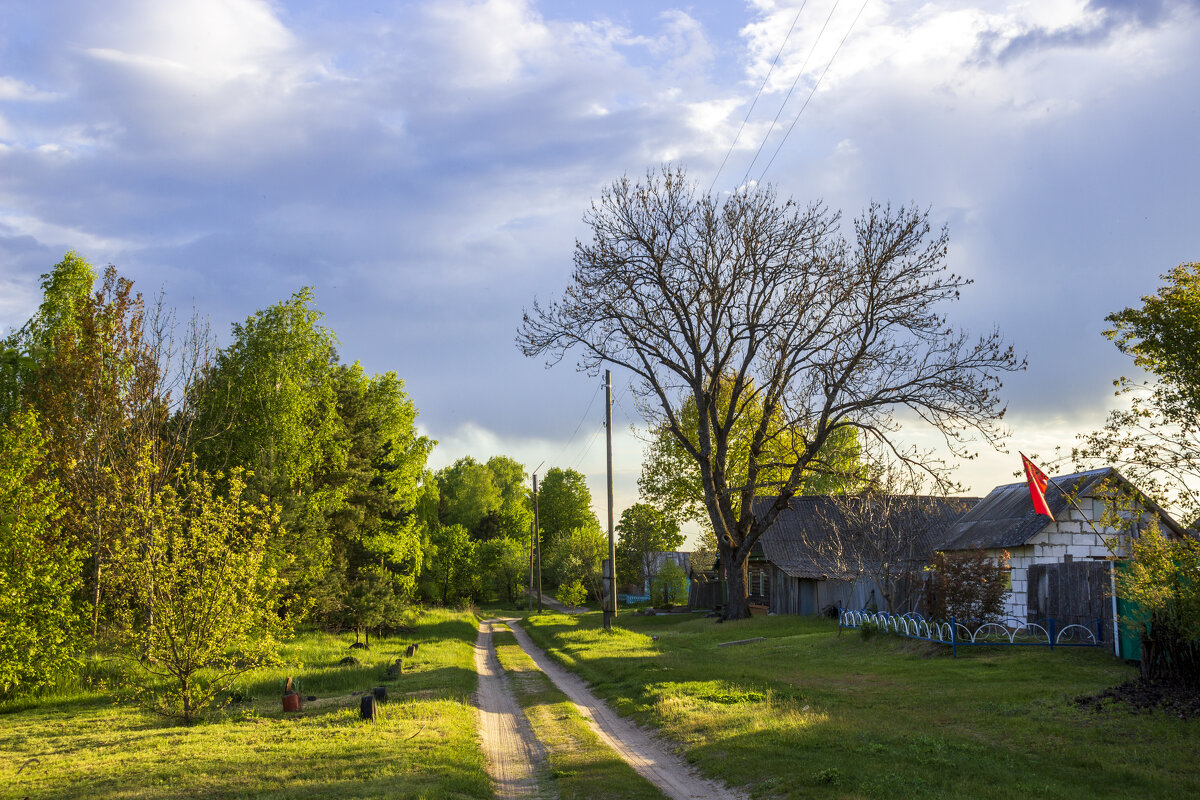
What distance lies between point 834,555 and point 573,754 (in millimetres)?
23380

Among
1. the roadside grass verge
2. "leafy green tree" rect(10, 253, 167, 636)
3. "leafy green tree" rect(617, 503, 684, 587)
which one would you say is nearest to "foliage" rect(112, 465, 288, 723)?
the roadside grass verge

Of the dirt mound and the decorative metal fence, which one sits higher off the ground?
the dirt mound

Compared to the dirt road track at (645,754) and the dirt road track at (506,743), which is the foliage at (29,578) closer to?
the dirt road track at (506,743)

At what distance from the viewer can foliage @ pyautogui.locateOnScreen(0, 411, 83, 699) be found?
50.6ft

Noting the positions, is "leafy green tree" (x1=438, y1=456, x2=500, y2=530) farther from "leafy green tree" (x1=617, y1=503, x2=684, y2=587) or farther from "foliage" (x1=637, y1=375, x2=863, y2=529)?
"foliage" (x1=637, y1=375, x2=863, y2=529)

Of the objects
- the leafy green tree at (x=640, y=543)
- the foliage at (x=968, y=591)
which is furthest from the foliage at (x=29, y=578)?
the leafy green tree at (x=640, y=543)

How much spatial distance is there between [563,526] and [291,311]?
6016 centimetres

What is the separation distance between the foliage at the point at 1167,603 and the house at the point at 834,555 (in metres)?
11.2

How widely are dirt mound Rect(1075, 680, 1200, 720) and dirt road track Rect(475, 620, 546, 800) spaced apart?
8.15 meters

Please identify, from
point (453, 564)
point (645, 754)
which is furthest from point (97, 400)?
point (453, 564)

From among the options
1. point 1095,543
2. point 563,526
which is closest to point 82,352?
point 1095,543

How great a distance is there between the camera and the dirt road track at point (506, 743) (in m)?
9.36

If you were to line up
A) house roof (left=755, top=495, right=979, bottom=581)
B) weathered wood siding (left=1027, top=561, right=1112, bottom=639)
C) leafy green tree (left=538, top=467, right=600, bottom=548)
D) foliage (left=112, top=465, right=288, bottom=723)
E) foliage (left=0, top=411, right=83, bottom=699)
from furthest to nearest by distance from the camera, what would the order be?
1. leafy green tree (left=538, top=467, right=600, bottom=548)
2. house roof (left=755, top=495, right=979, bottom=581)
3. weathered wood siding (left=1027, top=561, right=1112, bottom=639)
4. foliage (left=0, top=411, right=83, bottom=699)
5. foliage (left=112, top=465, right=288, bottom=723)

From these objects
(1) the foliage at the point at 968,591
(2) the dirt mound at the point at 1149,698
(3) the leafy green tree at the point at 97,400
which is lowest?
(2) the dirt mound at the point at 1149,698
